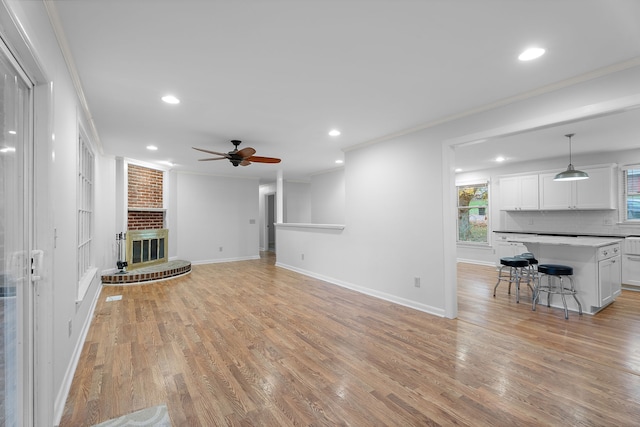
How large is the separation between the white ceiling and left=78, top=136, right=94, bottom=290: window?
51 cm

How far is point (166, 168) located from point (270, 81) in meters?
5.21

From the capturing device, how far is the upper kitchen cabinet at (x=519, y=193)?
628 cm

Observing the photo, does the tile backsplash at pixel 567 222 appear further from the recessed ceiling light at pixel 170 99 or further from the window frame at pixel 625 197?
the recessed ceiling light at pixel 170 99

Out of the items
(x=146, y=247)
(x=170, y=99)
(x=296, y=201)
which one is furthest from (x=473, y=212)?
(x=146, y=247)

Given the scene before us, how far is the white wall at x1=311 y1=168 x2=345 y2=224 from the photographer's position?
7.15m

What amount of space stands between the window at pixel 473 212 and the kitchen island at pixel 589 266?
3213 mm

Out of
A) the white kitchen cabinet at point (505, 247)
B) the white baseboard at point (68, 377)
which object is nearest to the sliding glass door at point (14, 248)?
the white baseboard at point (68, 377)

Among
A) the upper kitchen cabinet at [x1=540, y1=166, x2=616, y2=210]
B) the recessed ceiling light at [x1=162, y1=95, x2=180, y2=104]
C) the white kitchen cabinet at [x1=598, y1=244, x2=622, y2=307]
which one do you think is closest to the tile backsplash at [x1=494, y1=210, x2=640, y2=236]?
the upper kitchen cabinet at [x1=540, y1=166, x2=616, y2=210]

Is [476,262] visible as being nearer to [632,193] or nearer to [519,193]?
[519,193]

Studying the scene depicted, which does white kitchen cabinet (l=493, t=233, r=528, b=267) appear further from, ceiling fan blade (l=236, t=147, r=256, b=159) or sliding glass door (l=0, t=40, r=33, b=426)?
sliding glass door (l=0, t=40, r=33, b=426)

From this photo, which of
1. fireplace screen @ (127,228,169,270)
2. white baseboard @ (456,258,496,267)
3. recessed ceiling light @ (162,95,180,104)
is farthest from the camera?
white baseboard @ (456,258,496,267)

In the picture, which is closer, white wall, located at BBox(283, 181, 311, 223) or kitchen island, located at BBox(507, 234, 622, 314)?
kitchen island, located at BBox(507, 234, 622, 314)

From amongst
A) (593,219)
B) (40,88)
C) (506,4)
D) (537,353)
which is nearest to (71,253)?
(40,88)

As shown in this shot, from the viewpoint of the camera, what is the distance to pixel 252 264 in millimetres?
7328
